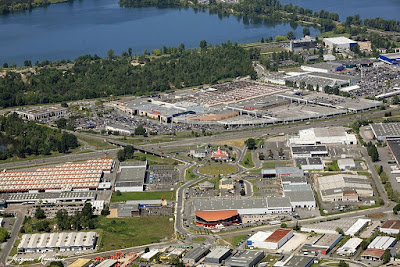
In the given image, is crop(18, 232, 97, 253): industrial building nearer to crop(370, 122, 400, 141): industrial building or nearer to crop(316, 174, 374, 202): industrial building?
crop(316, 174, 374, 202): industrial building

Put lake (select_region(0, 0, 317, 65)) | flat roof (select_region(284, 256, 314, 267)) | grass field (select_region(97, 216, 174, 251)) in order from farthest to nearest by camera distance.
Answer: lake (select_region(0, 0, 317, 65)) → grass field (select_region(97, 216, 174, 251)) → flat roof (select_region(284, 256, 314, 267))

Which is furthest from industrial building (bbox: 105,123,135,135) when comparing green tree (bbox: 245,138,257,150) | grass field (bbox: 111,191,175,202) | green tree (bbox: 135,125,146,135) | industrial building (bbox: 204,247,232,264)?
industrial building (bbox: 204,247,232,264)

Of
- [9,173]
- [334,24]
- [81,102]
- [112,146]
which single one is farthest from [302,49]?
[9,173]

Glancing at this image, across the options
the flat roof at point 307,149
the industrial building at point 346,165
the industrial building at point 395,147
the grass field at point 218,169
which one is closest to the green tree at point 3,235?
the grass field at point 218,169

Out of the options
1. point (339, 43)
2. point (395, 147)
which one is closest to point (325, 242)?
point (395, 147)

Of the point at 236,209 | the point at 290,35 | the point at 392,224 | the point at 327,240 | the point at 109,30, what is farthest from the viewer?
the point at 109,30

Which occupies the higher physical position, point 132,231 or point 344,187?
point 344,187

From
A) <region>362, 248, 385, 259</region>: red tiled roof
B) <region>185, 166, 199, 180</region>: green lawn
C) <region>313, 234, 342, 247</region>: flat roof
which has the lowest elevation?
<region>185, 166, 199, 180</region>: green lawn

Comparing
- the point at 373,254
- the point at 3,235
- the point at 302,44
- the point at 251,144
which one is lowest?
the point at 3,235

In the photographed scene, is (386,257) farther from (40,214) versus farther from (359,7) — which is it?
(359,7)
